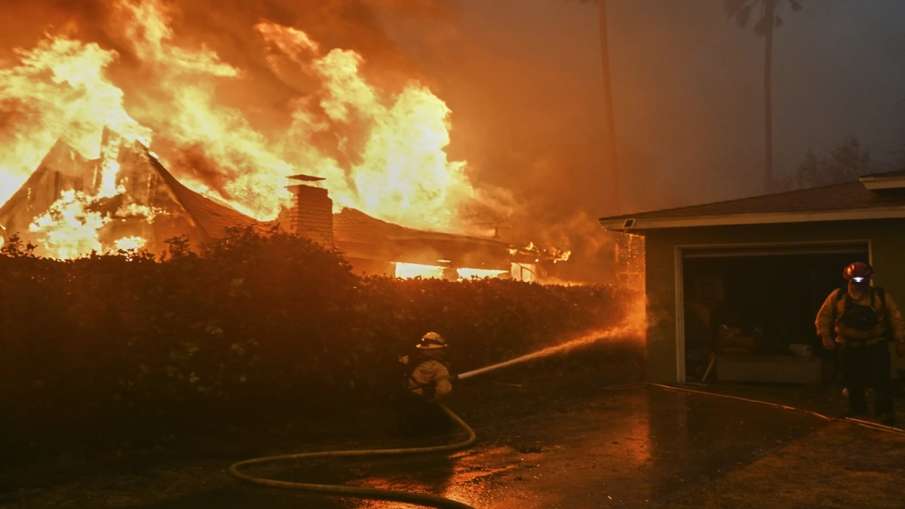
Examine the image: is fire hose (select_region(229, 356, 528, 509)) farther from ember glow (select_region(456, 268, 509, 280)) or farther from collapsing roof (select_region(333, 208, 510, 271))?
ember glow (select_region(456, 268, 509, 280))

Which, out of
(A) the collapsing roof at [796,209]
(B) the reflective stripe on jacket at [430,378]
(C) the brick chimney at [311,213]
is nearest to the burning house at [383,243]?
(C) the brick chimney at [311,213]

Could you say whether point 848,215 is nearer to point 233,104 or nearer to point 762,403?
point 762,403

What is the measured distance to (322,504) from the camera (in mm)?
5051

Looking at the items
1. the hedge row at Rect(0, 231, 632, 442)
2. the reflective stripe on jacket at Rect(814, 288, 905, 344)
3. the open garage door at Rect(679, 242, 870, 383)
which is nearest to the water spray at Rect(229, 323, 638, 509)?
the hedge row at Rect(0, 231, 632, 442)

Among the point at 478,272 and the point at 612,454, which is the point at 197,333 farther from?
the point at 478,272

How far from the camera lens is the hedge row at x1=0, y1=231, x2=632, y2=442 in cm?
591

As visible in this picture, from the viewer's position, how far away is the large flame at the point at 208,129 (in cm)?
1608

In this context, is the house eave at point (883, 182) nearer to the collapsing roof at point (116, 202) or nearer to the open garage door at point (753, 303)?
the open garage door at point (753, 303)

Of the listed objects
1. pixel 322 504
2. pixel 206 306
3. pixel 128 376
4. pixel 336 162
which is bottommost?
pixel 322 504

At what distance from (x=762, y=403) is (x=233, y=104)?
1622cm

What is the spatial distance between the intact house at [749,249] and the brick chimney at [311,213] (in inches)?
293

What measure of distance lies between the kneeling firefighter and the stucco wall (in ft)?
21.6

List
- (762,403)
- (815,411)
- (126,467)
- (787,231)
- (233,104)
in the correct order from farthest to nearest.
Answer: (233,104) < (787,231) < (762,403) < (815,411) < (126,467)

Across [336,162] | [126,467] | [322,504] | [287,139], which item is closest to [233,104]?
[287,139]
